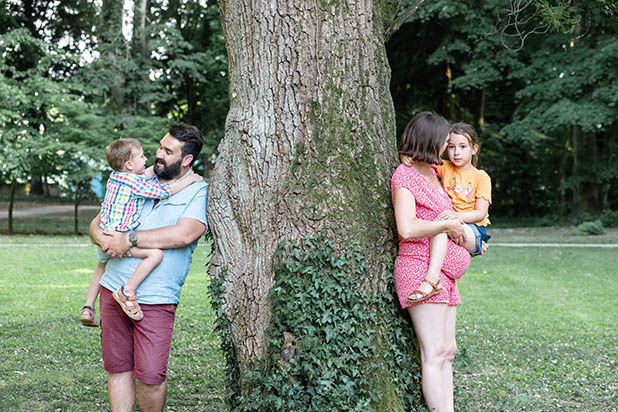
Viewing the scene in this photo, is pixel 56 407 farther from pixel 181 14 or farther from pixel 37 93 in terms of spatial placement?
pixel 181 14

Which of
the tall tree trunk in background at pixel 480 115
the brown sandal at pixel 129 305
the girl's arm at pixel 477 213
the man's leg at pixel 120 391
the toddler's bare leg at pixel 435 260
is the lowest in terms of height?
the man's leg at pixel 120 391

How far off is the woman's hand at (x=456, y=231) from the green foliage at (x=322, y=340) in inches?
20.6

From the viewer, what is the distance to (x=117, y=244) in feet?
13.2

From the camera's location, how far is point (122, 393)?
4230 mm

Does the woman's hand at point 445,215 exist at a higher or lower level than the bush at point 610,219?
higher

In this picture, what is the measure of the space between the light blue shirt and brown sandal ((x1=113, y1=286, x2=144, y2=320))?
0.06 m

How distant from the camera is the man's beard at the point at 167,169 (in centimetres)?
425

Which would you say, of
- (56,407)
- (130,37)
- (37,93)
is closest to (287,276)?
(56,407)

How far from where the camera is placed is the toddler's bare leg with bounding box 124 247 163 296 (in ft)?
13.1

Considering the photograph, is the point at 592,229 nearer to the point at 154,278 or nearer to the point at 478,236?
the point at 478,236

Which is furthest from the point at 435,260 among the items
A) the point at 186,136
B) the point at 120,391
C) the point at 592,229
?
the point at 592,229

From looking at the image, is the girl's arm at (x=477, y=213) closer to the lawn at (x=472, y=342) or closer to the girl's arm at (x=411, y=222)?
the girl's arm at (x=411, y=222)

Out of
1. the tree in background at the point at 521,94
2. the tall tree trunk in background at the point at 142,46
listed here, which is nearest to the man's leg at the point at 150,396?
the tree in background at the point at 521,94

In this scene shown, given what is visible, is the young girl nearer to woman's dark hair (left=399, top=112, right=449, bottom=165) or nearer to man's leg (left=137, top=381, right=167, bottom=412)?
woman's dark hair (left=399, top=112, right=449, bottom=165)
